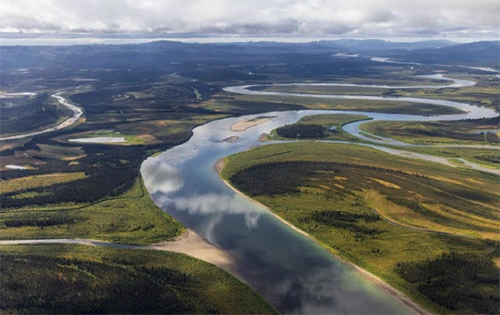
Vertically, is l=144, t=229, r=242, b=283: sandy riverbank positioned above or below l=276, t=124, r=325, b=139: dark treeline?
below

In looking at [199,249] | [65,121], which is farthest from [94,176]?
[65,121]

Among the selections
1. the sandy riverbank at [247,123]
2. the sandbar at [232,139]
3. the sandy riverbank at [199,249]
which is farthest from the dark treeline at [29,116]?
the sandy riverbank at [199,249]

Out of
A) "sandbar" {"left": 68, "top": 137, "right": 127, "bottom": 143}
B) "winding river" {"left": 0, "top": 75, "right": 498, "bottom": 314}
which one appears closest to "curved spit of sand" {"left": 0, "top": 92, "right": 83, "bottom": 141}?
"sandbar" {"left": 68, "top": 137, "right": 127, "bottom": 143}

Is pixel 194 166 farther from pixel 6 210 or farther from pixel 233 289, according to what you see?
pixel 233 289

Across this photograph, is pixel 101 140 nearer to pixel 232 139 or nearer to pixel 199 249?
pixel 232 139

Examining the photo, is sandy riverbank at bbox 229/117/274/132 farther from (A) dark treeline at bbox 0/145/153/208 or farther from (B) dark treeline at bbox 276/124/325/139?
(A) dark treeline at bbox 0/145/153/208

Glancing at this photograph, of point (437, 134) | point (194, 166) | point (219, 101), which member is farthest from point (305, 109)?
point (194, 166)
